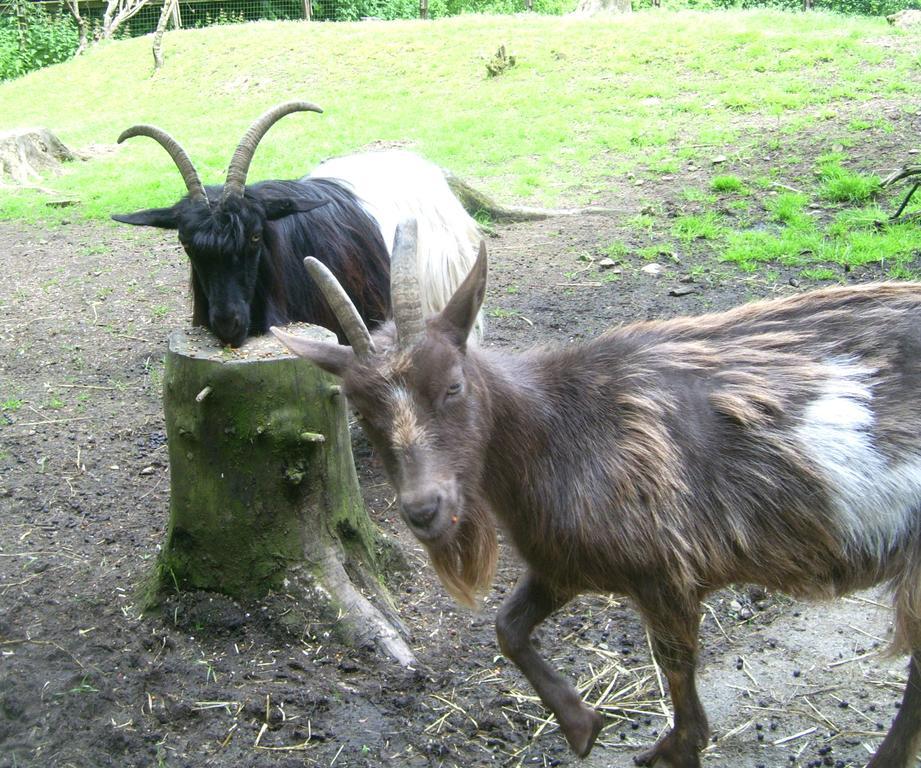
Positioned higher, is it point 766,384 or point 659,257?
point 766,384

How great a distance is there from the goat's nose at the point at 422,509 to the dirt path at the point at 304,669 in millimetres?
1123

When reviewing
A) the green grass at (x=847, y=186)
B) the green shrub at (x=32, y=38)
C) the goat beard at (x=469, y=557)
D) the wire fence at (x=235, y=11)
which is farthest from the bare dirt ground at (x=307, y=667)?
the green shrub at (x=32, y=38)

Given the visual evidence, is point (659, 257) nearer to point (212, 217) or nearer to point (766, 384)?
point (212, 217)

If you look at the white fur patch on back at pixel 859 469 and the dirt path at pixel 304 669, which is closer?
the white fur patch on back at pixel 859 469

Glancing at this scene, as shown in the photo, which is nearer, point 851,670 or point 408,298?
point 408,298

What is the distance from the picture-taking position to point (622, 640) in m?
4.21

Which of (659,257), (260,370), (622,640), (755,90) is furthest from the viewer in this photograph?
(755,90)

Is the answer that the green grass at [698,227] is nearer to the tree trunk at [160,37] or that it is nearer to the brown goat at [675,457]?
the brown goat at [675,457]

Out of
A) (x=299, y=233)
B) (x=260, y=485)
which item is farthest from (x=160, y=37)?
(x=260, y=485)

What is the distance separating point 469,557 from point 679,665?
32.6 inches

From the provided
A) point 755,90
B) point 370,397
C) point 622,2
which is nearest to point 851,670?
point 370,397

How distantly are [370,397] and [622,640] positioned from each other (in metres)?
1.90

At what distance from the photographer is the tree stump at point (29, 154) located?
1309cm

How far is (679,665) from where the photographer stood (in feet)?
10.9
